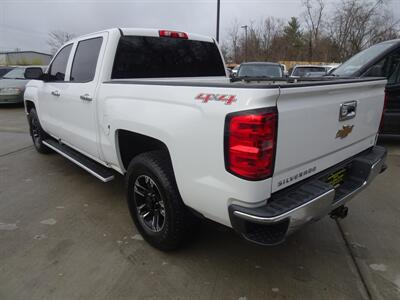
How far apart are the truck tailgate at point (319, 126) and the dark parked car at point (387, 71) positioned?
11.1ft

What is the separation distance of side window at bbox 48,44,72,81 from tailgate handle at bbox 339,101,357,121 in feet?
11.5

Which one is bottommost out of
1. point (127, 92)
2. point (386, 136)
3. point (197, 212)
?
point (386, 136)

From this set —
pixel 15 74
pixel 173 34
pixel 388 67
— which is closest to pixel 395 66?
pixel 388 67

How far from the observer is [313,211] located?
2219mm

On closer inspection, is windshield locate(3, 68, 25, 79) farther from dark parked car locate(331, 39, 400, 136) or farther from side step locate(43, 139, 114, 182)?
dark parked car locate(331, 39, 400, 136)

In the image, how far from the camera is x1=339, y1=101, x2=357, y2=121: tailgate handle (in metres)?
2.55

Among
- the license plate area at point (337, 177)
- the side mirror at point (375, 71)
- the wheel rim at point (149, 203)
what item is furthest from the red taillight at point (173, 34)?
the side mirror at point (375, 71)

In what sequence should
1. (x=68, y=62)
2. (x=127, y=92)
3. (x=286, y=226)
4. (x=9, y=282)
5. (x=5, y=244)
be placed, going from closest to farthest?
(x=286, y=226), (x=9, y=282), (x=127, y=92), (x=5, y=244), (x=68, y=62)

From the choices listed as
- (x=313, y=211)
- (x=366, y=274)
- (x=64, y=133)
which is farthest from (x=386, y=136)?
(x=64, y=133)

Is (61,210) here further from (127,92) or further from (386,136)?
(386,136)

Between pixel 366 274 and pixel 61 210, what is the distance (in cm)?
316

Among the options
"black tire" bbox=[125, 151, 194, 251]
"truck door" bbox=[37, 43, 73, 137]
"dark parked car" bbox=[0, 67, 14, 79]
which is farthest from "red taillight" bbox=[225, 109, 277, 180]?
"dark parked car" bbox=[0, 67, 14, 79]

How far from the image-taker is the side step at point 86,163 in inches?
144

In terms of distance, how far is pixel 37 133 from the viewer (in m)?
6.21
